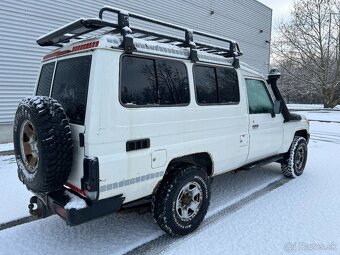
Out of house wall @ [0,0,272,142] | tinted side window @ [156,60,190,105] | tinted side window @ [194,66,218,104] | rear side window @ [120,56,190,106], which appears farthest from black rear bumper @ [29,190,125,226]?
house wall @ [0,0,272,142]

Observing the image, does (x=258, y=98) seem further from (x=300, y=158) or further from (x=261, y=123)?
(x=300, y=158)

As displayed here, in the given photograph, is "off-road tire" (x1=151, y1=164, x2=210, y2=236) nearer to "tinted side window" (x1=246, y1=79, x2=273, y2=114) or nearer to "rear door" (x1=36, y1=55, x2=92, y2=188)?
"rear door" (x1=36, y1=55, x2=92, y2=188)

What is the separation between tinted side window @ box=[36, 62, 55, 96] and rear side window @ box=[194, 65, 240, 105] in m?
1.73

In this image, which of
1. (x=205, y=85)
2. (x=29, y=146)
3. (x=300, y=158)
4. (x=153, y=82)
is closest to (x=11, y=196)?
(x=29, y=146)

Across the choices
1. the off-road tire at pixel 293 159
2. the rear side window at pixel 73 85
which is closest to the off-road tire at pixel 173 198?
the rear side window at pixel 73 85

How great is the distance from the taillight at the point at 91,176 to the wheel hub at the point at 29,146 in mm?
544

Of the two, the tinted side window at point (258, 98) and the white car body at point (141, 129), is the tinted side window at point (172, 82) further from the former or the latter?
the tinted side window at point (258, 98)

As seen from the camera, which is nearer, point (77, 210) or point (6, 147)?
point (77, 210)

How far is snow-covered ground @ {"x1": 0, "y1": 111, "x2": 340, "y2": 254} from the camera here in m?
3.26

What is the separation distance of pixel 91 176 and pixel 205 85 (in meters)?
1.90

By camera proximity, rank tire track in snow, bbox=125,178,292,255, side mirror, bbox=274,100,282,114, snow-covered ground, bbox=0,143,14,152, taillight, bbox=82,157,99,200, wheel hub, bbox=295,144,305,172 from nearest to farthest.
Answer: taillight, bbox=82,157,99,200, tire track in snow, bbox=125,178,292,255, side mirror, bbox=274,100,282,114, wheel hub, bbox=295,144,305,172, snow-covered ground, bbox=0,143,14,152

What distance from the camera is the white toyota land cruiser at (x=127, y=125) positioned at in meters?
2.70

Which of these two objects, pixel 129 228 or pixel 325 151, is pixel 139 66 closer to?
pixel 129 228

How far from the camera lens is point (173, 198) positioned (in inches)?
131
